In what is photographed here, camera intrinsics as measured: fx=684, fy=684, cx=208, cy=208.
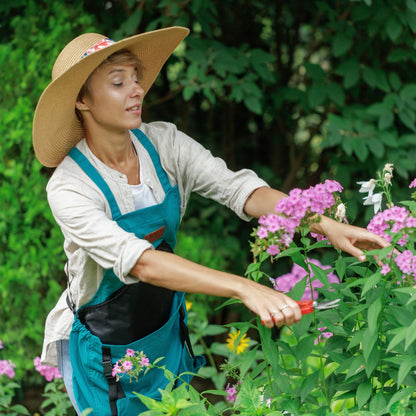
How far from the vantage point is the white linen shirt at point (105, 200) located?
1750 millimetres

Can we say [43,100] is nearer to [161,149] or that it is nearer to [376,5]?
[161,149]

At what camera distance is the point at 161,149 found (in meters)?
2.18

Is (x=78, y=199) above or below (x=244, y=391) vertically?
above

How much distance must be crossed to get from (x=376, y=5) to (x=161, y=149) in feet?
5.42

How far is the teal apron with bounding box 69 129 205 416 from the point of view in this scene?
2.04 metres

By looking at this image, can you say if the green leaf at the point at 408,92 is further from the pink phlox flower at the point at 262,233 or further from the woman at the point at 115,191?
the pink phlox flower at the point at 262,233

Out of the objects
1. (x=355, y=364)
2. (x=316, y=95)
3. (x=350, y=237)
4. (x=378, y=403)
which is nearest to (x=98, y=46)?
(x=350, y=237)

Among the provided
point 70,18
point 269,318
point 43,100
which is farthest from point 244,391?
point 70,18

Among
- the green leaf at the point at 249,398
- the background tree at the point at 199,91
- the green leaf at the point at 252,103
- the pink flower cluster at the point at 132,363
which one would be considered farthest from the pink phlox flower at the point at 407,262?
the green leaf at the point at 252,103

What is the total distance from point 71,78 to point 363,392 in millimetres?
1167

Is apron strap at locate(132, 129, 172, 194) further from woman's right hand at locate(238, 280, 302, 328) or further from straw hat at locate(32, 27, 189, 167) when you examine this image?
woman's right hand at locate(238, 280, 302, 328)

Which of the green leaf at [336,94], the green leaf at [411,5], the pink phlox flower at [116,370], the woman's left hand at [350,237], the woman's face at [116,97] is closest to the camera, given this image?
the woman's left hand at [350,237]

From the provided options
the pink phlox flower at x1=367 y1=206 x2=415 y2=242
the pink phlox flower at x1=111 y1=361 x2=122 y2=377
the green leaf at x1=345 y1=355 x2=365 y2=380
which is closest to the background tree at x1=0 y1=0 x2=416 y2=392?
the pink phlox flower at x1=111 y1=361 x2=122 y2=377

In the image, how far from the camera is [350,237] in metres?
1.79
